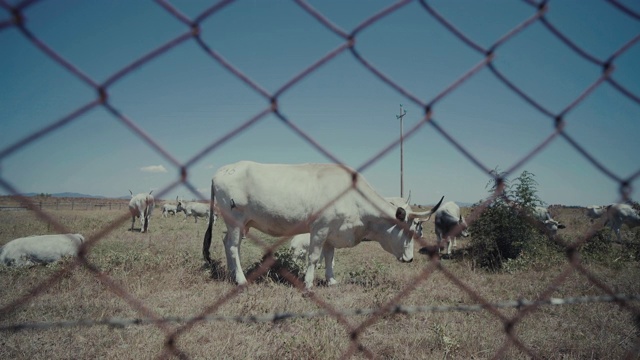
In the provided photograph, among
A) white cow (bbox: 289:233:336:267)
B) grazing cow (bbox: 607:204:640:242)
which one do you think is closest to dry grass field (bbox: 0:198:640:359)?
white cow (bbox: 289:233:336:267)

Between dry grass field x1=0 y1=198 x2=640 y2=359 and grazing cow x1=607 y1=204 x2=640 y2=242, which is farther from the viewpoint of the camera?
grazing cow x1=607 y1=204 x2=640 y2=242

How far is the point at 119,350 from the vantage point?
320cm

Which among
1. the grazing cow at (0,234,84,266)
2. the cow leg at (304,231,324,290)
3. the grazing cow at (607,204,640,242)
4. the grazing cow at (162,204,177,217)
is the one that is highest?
the grazing cow at (607,204,640,242)

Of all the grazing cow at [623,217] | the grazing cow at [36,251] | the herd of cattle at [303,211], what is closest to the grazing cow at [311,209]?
the herd of cattle at [303,211]

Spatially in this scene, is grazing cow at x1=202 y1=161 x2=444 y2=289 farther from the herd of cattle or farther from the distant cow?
the distant cow

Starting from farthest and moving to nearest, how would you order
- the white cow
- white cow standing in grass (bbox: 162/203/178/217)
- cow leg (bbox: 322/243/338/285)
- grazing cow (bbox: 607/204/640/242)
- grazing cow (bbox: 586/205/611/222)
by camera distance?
white cow standing in grass (bbox: 162/203/178/217) → grazing cow (bbox: 586/205/611/222) → grazing cow (bbox: 607/204/640/242) → the white cow → cow leg (bbox: 322/243/338/285)

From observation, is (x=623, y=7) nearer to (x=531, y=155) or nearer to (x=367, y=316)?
(x=531, y=155)

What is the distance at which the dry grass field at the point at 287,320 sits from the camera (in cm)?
328

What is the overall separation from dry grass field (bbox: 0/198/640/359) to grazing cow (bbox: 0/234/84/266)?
1.24ft

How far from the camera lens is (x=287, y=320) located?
4.05 meters

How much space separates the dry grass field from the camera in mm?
3279

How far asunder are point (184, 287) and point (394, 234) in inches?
148

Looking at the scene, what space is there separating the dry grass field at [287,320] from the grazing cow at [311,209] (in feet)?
2.33

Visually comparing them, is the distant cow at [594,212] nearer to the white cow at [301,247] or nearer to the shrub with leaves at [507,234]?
the shrub with leaves at [507,234]
